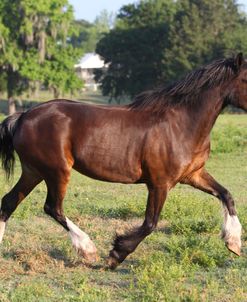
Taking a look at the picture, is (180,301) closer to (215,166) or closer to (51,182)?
(51,182)

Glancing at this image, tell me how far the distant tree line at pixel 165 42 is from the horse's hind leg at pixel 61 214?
129 feet

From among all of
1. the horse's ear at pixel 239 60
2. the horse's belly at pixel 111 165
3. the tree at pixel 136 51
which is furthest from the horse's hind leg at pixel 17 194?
the tree at pixel 136 51

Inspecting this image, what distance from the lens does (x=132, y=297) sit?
4.86 m

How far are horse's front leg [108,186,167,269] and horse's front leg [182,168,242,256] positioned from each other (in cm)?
53

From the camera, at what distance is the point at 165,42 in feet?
159

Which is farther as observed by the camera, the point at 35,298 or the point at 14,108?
the point at 14,108

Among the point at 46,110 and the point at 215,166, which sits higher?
the point at 46,110

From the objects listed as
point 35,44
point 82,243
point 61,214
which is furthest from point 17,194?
point 35,44

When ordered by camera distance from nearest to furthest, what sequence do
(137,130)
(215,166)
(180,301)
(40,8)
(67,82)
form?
(180,301) < (137,130) < (215,166) < (40,8) < (67,82)

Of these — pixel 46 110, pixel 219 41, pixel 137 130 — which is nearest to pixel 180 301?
pixel 137 130

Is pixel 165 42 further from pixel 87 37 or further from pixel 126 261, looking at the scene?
pixel 87 37

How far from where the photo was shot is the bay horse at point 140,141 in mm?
5980

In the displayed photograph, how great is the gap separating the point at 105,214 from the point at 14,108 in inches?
1449

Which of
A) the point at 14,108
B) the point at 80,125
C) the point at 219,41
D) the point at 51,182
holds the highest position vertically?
the point at 80,125
